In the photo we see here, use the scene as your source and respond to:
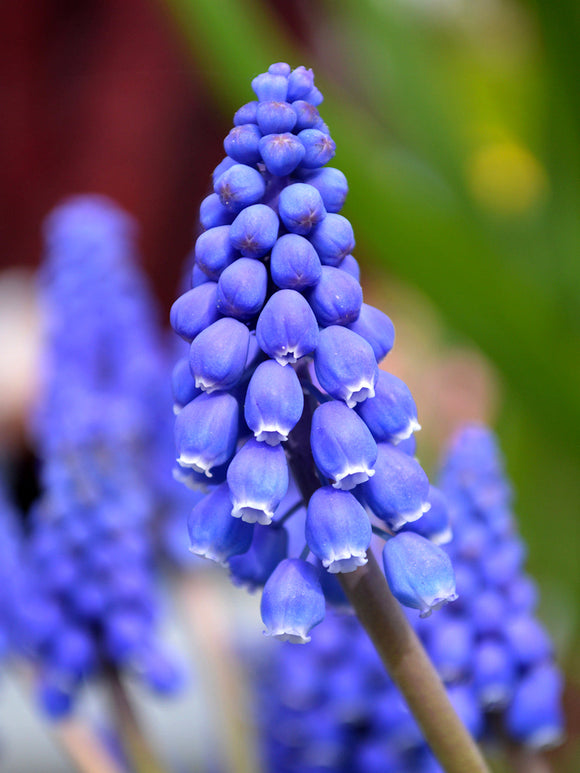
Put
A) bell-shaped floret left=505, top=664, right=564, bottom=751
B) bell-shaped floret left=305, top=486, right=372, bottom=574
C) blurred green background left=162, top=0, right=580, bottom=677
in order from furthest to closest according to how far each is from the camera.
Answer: blurred green background left=162, top=0, right=580, bottom=677 → bell-shaped floret left=505, top=664, right=564, bottom=751 → bell-shaped floret left=305, top=486, right=372, bottom=574

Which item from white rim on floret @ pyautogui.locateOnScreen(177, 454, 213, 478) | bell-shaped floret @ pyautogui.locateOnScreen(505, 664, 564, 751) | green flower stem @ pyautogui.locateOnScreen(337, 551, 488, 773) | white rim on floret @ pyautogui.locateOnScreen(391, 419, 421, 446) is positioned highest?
white rim on floret @ pyautogui.locateOnScreen(177, 454, 213, 478)

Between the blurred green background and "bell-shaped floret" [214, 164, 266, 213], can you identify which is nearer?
"bell-shaped floret" [214, 164, 266, 213]

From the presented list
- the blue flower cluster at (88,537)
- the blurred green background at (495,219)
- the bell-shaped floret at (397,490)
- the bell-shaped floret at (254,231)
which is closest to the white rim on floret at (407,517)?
the bell-shaped floret at (397,490)

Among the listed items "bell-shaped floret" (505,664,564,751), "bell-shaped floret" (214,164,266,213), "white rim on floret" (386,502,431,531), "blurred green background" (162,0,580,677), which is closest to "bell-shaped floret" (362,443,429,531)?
"white rim on floret" (386,502,431,531)

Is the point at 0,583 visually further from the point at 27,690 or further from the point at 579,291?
the point at 579,291

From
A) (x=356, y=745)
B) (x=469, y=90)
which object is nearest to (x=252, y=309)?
(x=356, y=745)

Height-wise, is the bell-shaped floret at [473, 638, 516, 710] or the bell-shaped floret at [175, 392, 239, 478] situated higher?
the bell-shaped floret at [175, 392, 239, 478]

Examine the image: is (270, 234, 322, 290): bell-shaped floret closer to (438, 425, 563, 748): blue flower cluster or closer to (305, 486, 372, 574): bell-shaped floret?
(305, 486, 372, 574): bell-shaped floret

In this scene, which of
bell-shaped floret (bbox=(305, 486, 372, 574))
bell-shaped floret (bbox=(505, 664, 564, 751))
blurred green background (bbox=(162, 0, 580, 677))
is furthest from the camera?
blurred green background (bbox=(162, 0, 580, 677))
